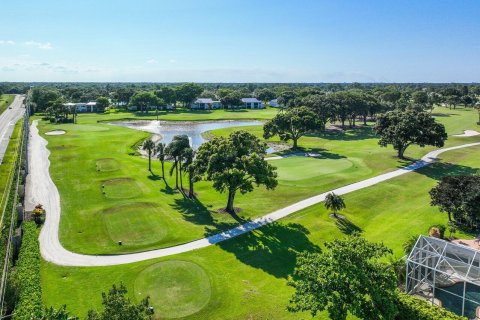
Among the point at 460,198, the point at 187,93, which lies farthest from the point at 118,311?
the point at 187,93

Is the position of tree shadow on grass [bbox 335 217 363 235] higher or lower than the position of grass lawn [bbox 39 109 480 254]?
lower

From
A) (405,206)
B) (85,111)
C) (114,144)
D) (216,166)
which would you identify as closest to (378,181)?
(405,206)

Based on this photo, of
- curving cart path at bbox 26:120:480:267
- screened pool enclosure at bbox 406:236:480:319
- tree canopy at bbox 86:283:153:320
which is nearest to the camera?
tree canopy at bbox 86:283:153:320

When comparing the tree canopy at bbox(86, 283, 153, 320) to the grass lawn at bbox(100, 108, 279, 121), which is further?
the grass lawn at bbox(100, 108, 279, 121)

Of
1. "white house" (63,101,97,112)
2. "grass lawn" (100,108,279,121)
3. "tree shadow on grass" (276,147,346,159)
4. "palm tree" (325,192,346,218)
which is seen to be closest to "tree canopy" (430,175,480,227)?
"palm tree" (325,192,346,218)

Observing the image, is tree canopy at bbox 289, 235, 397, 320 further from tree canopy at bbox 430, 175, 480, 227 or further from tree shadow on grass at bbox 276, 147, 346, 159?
tree shadow on grass at bbox 276, 147, 346, 159

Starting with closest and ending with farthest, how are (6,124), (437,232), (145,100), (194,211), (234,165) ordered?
1. (437,232)
2. (234,165)
3. (194,211)
4. (6,124)
5. (145,100)

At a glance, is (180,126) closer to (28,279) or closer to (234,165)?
(234,165)
